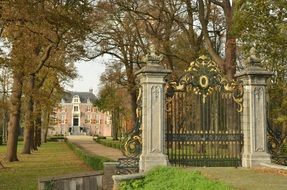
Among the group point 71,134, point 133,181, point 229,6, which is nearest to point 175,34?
point 229,6

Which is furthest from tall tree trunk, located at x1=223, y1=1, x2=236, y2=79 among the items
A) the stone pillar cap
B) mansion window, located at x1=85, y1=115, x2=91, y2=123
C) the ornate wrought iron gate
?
mansion window, located at x1=85, y1=115, x2=91, y2=123

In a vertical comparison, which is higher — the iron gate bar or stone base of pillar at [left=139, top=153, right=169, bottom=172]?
the iron gate bar

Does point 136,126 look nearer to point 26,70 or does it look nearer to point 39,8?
point 39,8

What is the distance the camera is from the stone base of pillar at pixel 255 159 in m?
13.1

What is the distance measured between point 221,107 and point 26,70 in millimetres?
10962

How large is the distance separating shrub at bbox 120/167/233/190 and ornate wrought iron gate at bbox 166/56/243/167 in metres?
1.87

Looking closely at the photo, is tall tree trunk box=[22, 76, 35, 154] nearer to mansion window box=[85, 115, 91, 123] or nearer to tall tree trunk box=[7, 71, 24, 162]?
tall tree trunk box=[7, 71, 24, 162]

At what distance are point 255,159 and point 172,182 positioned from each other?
4.03 meters

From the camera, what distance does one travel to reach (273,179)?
10359mm

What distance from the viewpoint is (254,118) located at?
13250 mm

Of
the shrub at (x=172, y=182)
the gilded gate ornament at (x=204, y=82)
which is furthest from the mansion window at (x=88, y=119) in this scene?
the shrub at (x=172, y=182)

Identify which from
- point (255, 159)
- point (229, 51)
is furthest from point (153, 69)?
point (229, 51)

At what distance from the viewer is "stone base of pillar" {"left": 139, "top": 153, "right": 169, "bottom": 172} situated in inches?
493

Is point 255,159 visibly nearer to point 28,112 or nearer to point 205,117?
point 205,117
